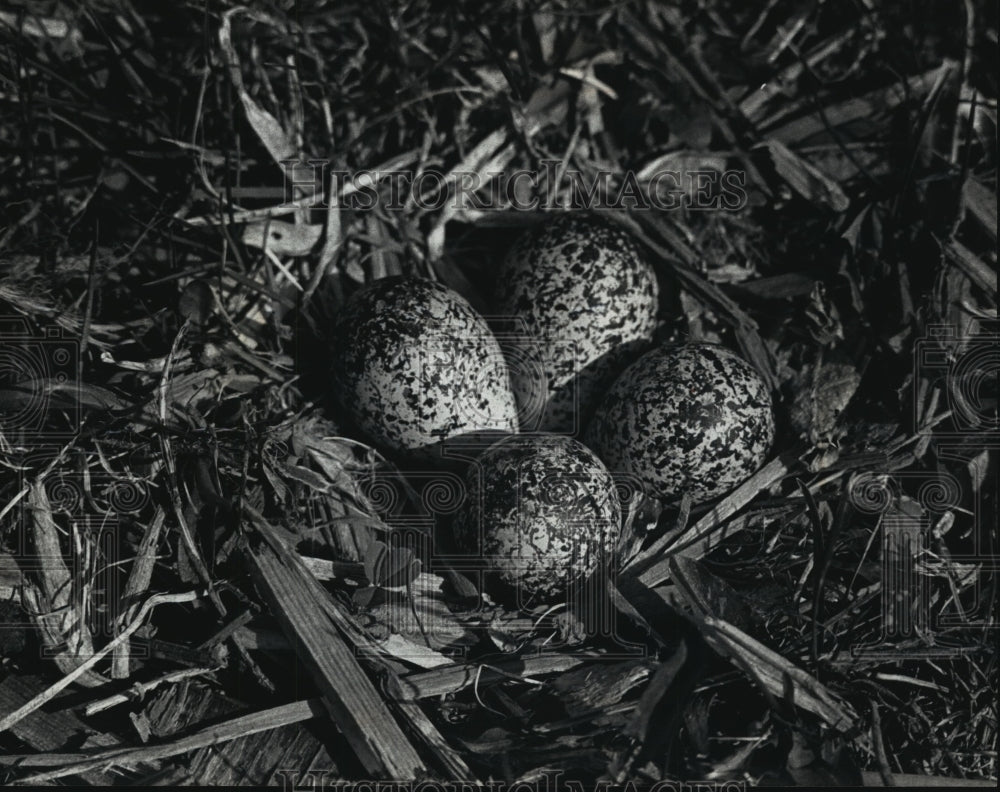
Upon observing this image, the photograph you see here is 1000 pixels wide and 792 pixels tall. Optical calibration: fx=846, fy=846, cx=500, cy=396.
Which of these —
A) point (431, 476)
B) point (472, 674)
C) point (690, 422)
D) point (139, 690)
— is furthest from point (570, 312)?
point (139, 690)

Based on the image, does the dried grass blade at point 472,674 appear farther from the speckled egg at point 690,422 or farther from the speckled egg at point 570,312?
the speckled egg at point 570,312

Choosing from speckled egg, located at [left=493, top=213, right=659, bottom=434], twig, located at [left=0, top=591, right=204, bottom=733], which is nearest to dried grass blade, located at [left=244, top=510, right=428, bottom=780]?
twig, located at [left=0, top=591, right=204, bottom=733]

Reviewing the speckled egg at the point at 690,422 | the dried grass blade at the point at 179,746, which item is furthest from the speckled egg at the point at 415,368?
the dried grass blade at the point at 179,746

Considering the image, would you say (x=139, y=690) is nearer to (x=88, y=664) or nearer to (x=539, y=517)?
(x=88, y=664)

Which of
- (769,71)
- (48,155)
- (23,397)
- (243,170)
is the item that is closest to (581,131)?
(769,71)

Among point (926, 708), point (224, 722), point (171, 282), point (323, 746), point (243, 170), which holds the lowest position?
point (926, 708)

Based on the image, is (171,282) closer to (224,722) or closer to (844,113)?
(224,722)

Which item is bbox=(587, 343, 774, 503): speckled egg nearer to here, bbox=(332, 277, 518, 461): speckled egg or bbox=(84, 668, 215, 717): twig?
bbox=(332, 277, 518, 461): speckled egg
